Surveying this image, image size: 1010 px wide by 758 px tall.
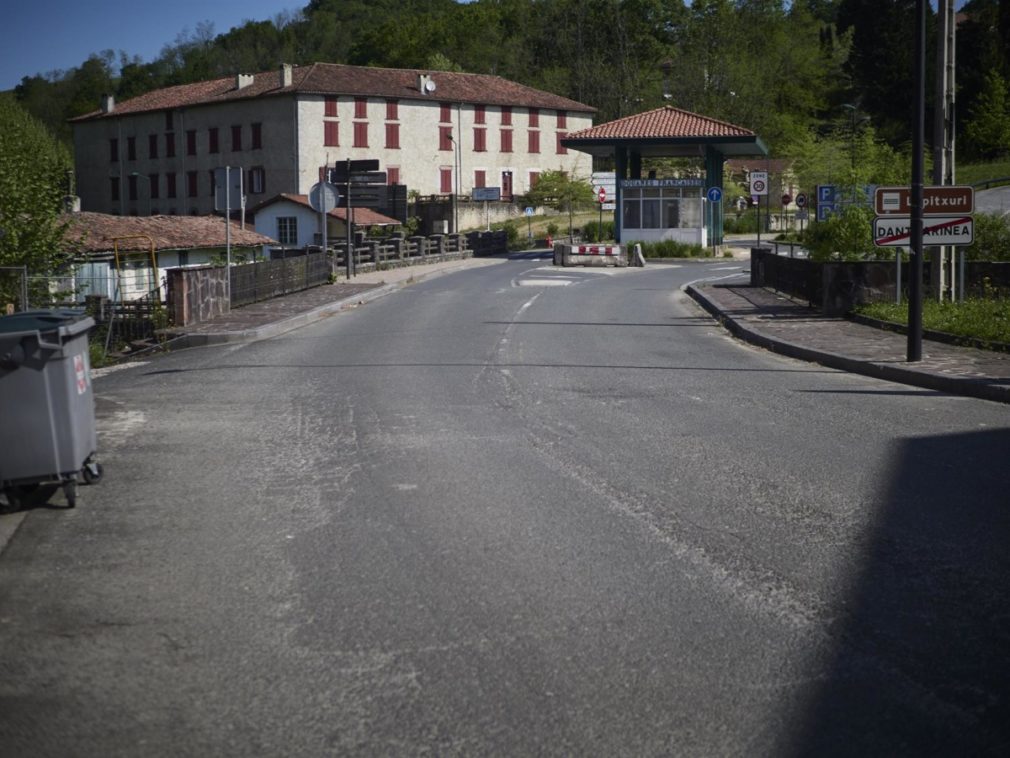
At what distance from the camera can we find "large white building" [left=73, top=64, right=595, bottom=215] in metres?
75.1

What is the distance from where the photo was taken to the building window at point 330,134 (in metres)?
75.2

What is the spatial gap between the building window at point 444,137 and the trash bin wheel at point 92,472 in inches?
2890

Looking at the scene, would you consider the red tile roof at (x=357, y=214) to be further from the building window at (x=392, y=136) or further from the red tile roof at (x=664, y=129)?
the red tile roof at (x=664, y=129)

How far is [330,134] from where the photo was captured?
75.5 metres

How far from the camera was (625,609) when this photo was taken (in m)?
5.81

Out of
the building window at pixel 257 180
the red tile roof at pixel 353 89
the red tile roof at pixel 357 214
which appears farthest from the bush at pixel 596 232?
the building window at pixel 257 180

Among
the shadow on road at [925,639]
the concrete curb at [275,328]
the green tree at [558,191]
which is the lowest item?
the shadow on road at [925,639]

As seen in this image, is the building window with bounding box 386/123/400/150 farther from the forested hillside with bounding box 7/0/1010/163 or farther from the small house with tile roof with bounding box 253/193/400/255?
the forested hillside with bounding box 7/0/1010/163

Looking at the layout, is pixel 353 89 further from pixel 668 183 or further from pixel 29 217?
pixel 29 217

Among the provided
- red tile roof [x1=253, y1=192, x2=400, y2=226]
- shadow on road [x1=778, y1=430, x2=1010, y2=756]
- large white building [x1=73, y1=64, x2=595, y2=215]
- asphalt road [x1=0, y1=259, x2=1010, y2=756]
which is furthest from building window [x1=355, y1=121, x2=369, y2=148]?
shadow on road [x1=778, y1=430, x2=1010, y2=756]

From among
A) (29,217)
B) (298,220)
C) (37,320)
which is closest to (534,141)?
(298,220)

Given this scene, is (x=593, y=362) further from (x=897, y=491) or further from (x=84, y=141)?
(x=84, y=141)

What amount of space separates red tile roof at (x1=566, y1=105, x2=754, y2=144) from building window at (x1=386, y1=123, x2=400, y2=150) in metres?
25.0

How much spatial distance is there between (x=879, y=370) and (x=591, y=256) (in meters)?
31.8
